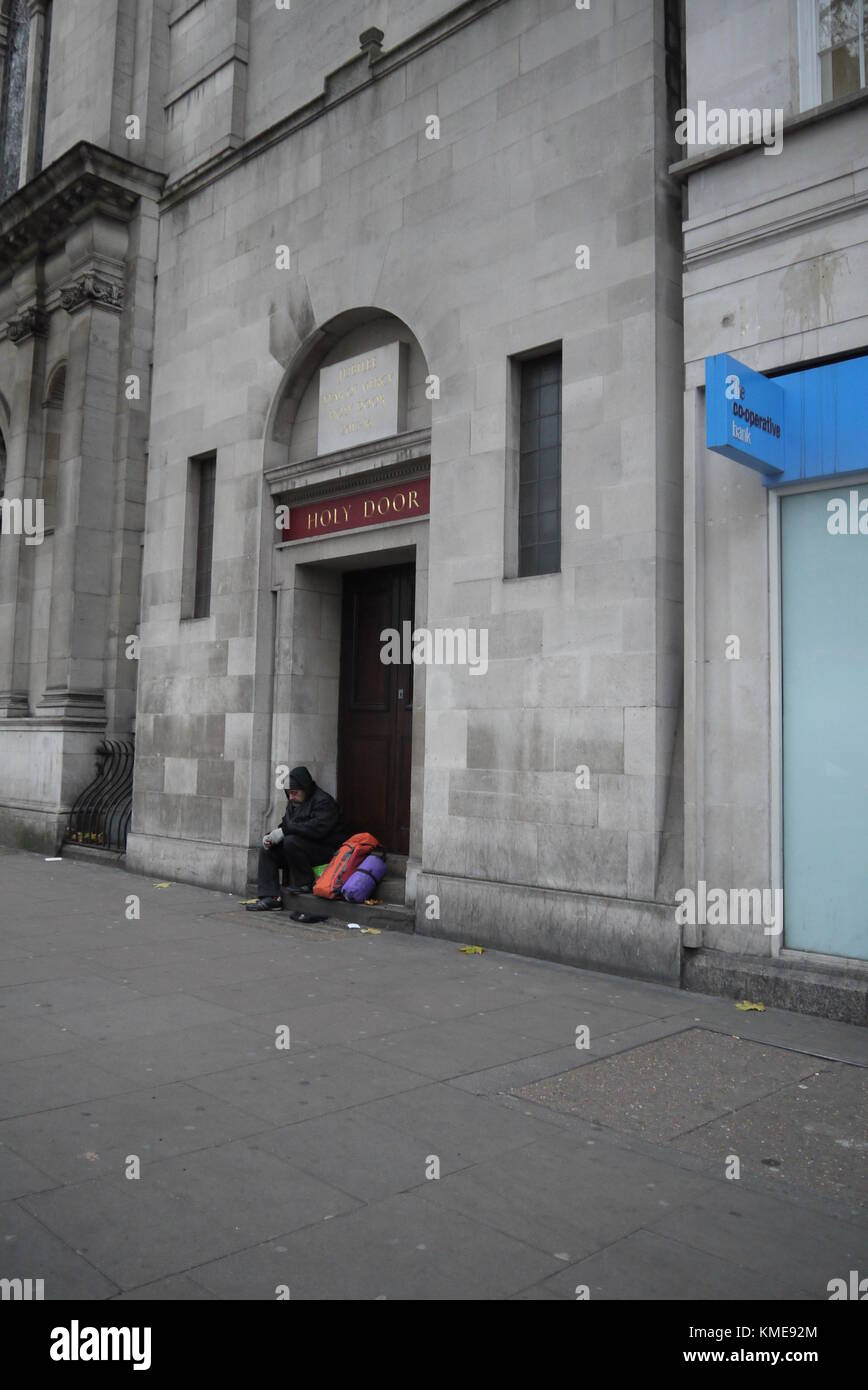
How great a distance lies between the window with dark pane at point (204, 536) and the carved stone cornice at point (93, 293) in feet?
15.3

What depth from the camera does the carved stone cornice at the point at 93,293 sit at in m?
17.1

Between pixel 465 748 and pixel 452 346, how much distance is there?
4168 mm

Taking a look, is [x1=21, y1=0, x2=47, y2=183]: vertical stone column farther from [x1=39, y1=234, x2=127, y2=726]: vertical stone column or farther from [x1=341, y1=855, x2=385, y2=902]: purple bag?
[x1=341, y1=855, x2=385, y2=902]: purple bag

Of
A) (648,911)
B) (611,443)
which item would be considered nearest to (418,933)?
(648,911)

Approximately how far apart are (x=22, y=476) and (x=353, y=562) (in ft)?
31.9

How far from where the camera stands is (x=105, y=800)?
16.2 m

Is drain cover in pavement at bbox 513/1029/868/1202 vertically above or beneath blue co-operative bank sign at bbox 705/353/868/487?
beneath

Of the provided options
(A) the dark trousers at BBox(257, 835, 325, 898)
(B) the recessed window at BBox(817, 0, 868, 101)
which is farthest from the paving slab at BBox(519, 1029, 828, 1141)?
(B) the recessed window at BBox(817, 0, 868, 101)

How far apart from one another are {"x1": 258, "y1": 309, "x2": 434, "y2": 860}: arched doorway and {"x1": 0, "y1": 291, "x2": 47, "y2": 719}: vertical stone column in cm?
811

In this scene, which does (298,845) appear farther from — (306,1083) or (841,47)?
(841,47)

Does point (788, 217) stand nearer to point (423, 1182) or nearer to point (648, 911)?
point (648, 911)

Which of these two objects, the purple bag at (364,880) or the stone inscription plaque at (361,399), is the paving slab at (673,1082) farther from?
the stone inscription plaque at (361,399)

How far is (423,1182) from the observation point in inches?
177

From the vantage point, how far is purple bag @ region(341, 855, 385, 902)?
36.5 ft
